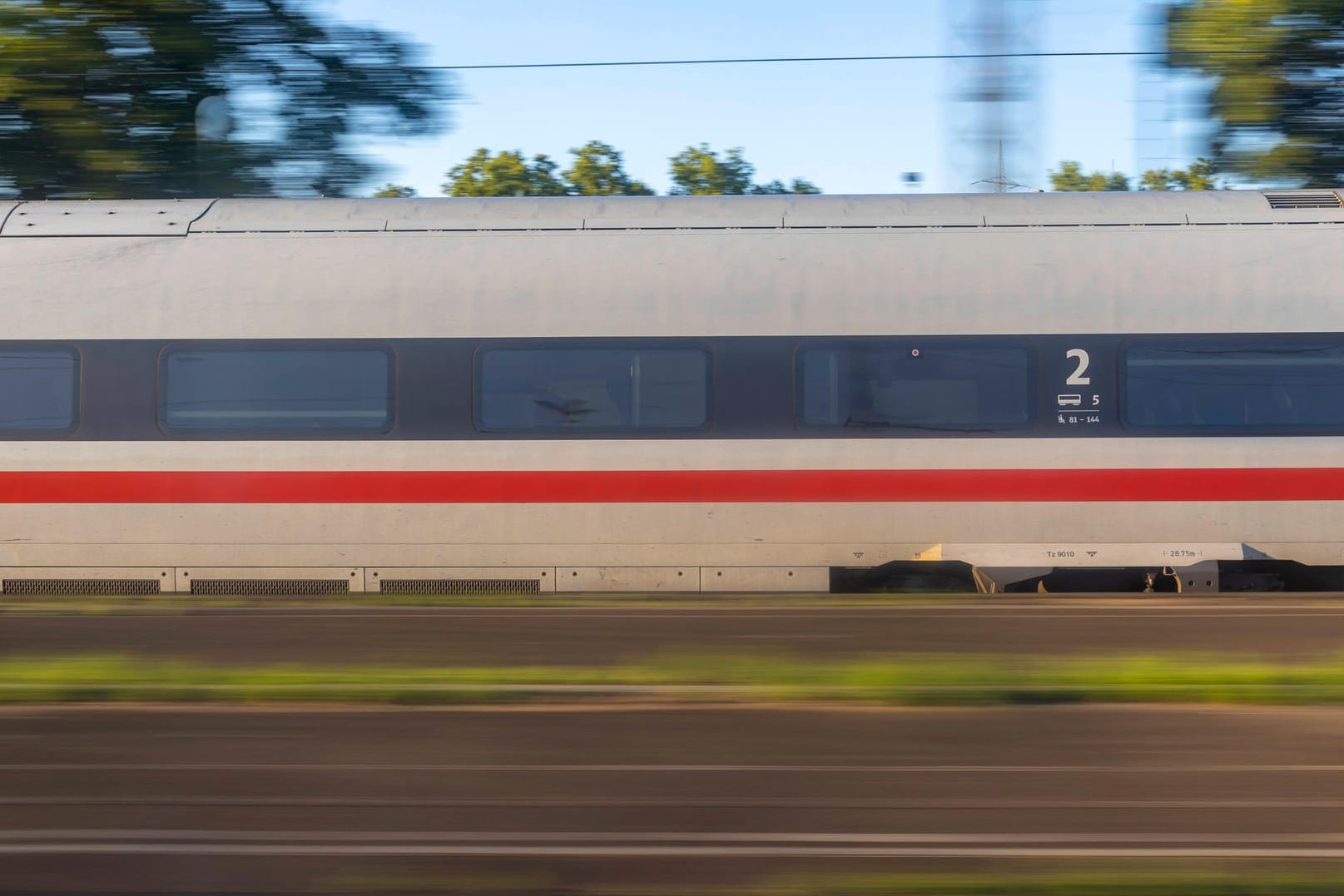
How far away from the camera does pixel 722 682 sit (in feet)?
16.4

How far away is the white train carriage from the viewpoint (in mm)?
9539

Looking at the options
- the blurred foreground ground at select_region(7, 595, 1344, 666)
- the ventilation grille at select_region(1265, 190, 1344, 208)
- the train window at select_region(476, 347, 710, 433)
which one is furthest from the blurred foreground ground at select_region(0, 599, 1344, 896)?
the ventilation grille at select_region(1265, 190, 1344, 208)

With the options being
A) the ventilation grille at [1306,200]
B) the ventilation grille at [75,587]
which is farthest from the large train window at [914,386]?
the ventilation grille at [75,587]

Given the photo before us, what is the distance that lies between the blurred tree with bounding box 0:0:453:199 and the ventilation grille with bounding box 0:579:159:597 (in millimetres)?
8019

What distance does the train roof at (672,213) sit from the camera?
9898 millimetres

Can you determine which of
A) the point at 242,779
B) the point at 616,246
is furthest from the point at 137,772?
the point at 616,246

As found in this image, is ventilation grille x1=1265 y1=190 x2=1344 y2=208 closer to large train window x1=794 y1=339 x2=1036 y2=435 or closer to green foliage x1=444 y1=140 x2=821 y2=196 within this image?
large train window x1=794 y1=339 x2=1036 y2=435

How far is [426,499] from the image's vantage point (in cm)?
977

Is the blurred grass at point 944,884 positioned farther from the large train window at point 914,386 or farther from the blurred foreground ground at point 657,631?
the large train window at point 914,386

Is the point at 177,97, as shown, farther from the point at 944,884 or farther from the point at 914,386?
the point at 944,884

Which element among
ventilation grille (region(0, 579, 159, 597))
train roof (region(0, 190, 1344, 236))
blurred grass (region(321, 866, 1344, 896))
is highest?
train roof (region(0, 190, 1344, 236))

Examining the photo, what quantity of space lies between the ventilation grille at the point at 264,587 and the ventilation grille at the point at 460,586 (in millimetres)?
411

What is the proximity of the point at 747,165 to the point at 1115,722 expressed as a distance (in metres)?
50.2

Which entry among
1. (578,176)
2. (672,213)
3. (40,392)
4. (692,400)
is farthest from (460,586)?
(578,176)
